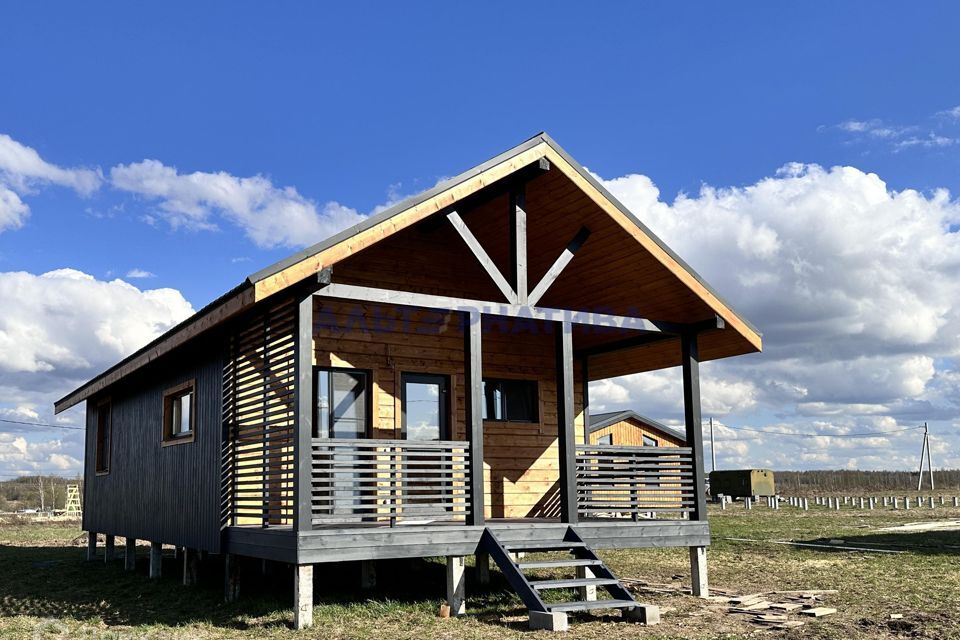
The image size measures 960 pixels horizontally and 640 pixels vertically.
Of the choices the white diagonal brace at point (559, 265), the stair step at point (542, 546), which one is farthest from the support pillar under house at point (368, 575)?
the white diagonal brace at point (559, 265)

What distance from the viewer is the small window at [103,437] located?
61.7ft

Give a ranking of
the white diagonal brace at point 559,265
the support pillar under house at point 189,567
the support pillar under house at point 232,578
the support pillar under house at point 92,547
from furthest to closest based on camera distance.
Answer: the support pillar under house at point 92,547 < the support pillar under house at point 189,567 < the support pillar under house at point 232,578 < the white diagonal brace at point 559,265

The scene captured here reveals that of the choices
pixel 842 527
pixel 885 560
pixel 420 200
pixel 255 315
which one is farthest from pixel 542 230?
pixel 842 527

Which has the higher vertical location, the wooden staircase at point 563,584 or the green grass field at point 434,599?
the wooden staircase at point 563,584

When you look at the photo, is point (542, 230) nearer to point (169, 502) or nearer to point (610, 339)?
point (610, 339)

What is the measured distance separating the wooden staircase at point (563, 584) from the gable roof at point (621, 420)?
23.0 metres

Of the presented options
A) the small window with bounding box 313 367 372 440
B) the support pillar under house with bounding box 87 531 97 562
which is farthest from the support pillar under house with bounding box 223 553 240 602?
the support pillar under house with bounding box 87 531 97 562

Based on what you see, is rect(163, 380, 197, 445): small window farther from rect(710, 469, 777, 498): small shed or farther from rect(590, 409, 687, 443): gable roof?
rect(710, 469, 777, 498): small shed

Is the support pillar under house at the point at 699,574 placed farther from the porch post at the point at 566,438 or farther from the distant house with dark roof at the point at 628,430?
the distant house with dark roof at the point at 628,430

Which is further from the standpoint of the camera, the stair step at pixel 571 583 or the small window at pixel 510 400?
the small window at pixel 510 400

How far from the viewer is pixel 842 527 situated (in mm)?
25422

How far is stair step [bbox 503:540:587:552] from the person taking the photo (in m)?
10.6

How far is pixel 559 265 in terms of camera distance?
11.6 meters

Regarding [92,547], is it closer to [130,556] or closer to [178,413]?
[130,556]
